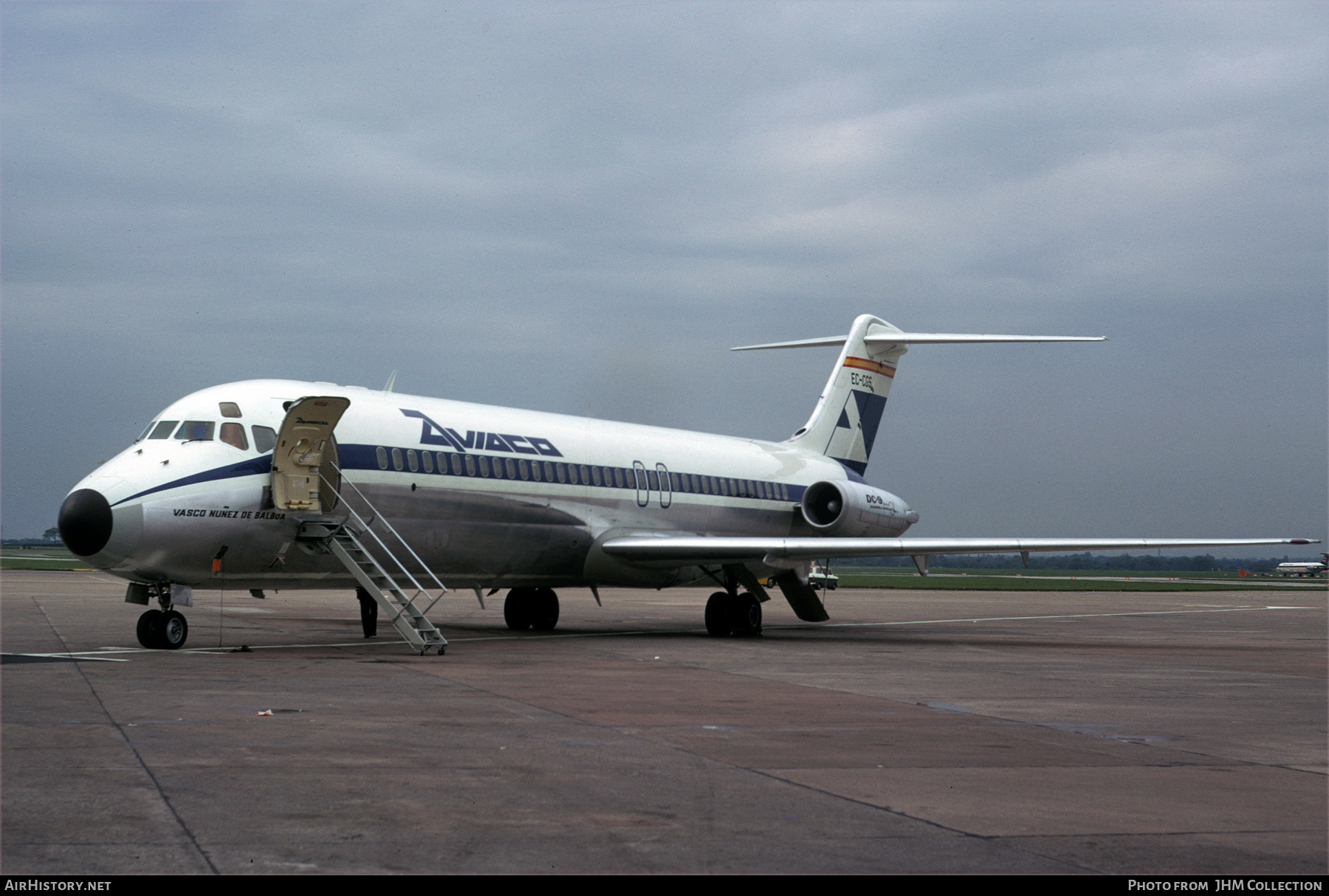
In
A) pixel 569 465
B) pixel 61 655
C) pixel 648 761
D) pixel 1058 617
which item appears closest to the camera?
pixel 648 761

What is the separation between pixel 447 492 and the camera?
A: 2009cm

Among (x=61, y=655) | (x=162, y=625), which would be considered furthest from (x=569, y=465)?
(x=61, y=655)

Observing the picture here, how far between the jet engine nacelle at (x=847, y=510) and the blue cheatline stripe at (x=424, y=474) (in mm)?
480

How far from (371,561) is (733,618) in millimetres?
8324

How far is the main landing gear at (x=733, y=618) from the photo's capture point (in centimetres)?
2375

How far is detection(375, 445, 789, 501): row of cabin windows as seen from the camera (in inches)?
776

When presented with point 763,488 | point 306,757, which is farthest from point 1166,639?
point 306,757

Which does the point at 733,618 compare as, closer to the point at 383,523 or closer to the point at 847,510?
the point at 847,510

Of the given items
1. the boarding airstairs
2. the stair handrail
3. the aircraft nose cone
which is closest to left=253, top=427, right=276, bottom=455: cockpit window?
the stair handrail

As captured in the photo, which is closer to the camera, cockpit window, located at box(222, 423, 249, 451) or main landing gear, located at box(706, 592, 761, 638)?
cockpit window, located at box(222, 423, 249, 451)

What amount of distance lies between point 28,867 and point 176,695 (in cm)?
646

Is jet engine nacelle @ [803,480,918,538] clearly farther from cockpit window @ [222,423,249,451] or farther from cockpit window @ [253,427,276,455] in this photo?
cockpit window @ [222,423,249,451]

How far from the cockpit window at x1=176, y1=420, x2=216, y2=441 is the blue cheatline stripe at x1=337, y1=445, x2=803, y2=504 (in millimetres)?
1847

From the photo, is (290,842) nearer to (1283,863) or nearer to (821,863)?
(821,863)
